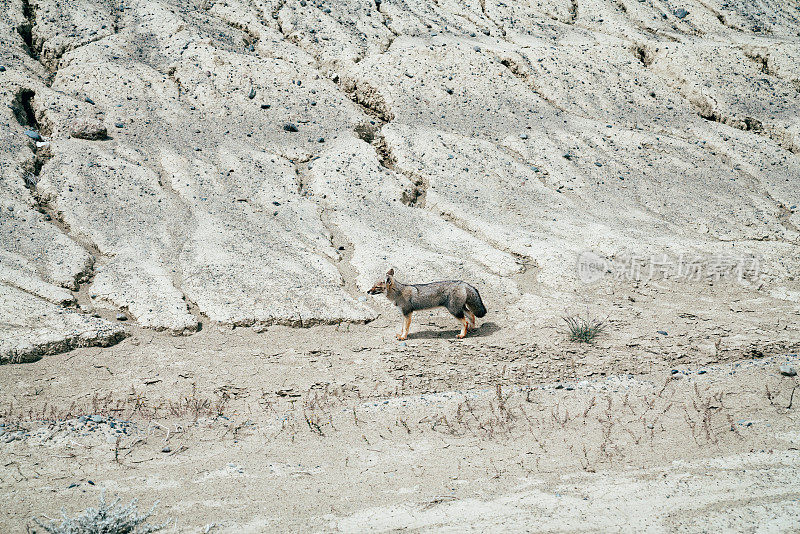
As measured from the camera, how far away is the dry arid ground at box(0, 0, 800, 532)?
5.50 metres

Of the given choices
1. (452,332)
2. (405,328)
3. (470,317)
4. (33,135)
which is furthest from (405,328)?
(33,135)

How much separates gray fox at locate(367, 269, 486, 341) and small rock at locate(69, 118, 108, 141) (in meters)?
7.35

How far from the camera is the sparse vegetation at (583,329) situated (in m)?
8.78

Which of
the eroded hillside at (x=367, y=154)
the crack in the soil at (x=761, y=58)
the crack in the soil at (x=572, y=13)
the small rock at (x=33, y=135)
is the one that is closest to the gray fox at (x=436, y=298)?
A: the eroded hillside at (x=367, y=154)

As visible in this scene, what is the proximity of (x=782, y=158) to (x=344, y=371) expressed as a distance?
12.7 meters

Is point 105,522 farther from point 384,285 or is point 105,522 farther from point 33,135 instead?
point 33,135

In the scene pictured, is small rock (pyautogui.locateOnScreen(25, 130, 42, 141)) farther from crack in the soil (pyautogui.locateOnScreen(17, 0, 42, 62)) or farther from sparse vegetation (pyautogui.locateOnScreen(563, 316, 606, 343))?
sparse vegetation (pyautogui.locateOnScreen(563, 316, 606, 343))

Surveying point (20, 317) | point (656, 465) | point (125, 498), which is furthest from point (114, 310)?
point (656, 465)

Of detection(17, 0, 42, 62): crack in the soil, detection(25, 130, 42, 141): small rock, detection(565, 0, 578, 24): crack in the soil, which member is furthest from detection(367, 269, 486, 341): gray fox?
detection(565, 0, 578, 24): crack in the soil

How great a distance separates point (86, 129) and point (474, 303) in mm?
8854

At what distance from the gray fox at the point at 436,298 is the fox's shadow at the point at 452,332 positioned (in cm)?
13

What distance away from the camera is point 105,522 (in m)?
4.59

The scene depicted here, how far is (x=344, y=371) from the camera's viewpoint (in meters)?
8.27

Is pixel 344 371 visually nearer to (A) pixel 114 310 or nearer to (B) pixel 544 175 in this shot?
(A) pixel 114 310
